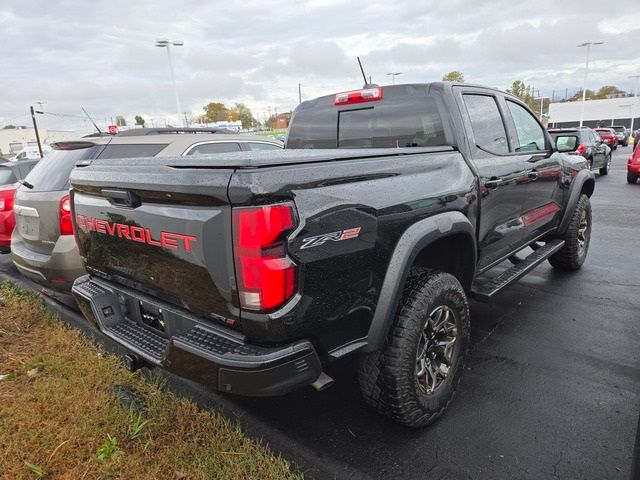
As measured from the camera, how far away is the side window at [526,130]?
3.86 meters

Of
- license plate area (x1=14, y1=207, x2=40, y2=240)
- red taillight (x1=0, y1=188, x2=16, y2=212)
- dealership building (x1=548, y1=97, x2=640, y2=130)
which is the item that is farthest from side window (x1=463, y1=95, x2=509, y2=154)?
dealership building (x1=548, y1=97, x2=640, y2=130)

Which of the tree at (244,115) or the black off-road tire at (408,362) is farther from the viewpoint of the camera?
the tree at (244,115)

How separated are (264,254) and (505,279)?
2.38 meters

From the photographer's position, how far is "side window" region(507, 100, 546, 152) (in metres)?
3.86

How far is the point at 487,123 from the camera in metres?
3.42

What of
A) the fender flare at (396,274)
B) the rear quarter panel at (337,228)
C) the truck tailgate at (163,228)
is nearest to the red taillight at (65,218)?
the truck tailgate at (163,228)

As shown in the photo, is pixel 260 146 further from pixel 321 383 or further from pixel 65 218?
pixel 321 383

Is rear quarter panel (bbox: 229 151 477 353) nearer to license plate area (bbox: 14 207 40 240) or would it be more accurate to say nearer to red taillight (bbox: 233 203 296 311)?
red taillight (bbox: 233 203 296 311)

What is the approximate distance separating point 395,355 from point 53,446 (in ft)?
6.42

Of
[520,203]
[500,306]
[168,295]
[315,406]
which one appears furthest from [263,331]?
[500,306]

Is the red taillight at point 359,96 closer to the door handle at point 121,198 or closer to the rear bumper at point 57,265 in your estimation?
the door handle at point 121,198

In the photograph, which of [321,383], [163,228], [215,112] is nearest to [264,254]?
[163,228]

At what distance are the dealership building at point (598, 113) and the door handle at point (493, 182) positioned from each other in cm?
7590

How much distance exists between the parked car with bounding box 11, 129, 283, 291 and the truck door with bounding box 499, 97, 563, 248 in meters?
2.75
